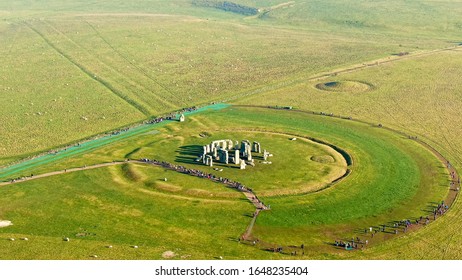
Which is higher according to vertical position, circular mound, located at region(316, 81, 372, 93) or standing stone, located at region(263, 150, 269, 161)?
circular mound, located at region(316, 81, 372, 93)

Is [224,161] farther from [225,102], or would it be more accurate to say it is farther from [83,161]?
[225,102]

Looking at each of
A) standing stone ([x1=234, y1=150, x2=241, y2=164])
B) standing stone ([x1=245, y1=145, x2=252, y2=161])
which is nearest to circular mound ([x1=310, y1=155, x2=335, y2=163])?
standing stone ([x1=245, y1=145, x2=252, y2=161])

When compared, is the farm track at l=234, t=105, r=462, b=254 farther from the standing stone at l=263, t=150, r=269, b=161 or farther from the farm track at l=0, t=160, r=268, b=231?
the standing stone at l=263, t=150, r=269, b=161

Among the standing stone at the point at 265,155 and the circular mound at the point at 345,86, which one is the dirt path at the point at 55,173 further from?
the circular mound at the point at 345,86

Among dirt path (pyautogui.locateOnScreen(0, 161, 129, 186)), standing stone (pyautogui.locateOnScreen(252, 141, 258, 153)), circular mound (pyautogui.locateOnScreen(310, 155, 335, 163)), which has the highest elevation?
standing stone (pyautogui.locateOnScreen(252, 141, 258, 153))

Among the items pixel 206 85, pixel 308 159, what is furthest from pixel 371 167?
pixel 206 85

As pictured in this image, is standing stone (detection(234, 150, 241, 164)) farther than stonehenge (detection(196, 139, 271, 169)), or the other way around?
stonehenge (detection(196, 139, 271, 169))

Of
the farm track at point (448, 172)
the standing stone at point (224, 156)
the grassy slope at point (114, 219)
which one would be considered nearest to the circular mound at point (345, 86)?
the farm track at point (448, 172)

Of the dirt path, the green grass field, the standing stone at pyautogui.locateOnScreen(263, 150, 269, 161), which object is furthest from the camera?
the standing stone at pyautogui.locateOnScreen(263, 150, 269, 161)

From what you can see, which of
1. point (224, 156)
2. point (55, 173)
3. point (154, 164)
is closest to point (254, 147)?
point (224, 156)
